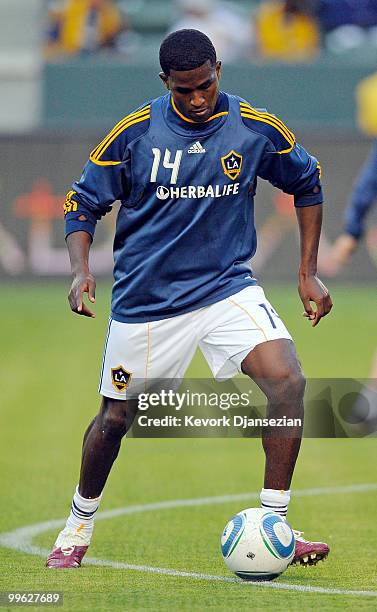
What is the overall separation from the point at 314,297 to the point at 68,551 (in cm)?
161

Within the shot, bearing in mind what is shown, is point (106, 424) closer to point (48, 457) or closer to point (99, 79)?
point (48, 457)

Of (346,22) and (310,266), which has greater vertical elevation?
(310,266)

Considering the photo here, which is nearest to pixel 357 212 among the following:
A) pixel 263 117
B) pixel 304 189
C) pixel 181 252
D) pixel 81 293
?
pixel 304 189

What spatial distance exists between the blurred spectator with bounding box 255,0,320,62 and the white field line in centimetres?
1370

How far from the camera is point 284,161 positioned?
631 centimetres

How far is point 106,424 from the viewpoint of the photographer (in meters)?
6.29

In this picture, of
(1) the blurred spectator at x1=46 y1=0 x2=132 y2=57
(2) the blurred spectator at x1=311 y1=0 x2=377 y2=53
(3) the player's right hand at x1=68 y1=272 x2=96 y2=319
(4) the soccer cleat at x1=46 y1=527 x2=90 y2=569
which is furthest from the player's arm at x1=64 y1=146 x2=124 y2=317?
(1) the blurred spectator at x1=46 y1=0 x2=132 y2=57

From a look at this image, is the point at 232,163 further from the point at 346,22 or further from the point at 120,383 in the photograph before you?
the point at 346,22

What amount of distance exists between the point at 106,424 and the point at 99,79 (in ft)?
49.8

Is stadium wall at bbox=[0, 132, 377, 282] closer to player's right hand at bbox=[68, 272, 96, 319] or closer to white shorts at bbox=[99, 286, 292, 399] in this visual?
white shorts at bbox=[99, 286, 292, 399]

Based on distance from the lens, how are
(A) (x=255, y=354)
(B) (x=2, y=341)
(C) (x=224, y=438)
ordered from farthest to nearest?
(B) (x=2, y=341), (C) (x=224, y=438), (A) (x=255, y=354)

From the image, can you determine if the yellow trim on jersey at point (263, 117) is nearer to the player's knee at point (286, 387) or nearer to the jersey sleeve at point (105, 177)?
the jersey sleeve at point (105, 177)

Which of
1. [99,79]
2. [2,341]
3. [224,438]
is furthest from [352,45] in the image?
[224,438]

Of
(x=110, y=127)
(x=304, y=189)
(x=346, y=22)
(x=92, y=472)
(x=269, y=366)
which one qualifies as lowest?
(x=110, y=127)
